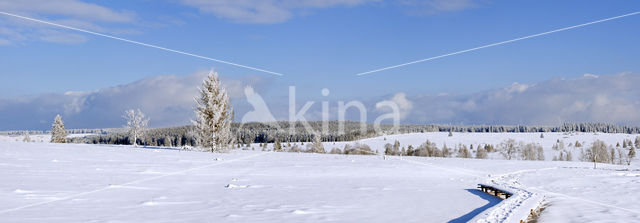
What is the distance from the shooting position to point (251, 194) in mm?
17094

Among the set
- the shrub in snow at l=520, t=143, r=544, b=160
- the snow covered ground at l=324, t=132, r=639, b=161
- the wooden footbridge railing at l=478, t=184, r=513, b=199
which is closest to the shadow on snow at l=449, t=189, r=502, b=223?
the wooden footbridge railing at l=478, t=184, r=513, b=199

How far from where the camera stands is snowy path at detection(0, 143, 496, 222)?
12.4 m

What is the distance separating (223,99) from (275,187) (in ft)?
71.7

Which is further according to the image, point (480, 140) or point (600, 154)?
point (480, 140)

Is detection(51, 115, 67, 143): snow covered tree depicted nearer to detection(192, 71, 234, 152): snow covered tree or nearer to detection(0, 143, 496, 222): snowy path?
detection(192, 71, 234, 152): snow covered tree

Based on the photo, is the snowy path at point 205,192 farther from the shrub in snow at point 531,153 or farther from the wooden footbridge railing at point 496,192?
the shrub in snow at point 531,153

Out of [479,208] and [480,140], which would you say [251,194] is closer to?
[479,208]

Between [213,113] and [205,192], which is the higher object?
[213,113]

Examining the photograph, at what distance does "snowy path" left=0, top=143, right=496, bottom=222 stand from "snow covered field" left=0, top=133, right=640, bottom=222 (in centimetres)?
3

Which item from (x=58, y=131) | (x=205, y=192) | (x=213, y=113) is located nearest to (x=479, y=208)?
(x=205, y=192)

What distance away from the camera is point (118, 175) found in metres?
20.6

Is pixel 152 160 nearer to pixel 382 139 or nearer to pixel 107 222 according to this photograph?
pixel 107 222

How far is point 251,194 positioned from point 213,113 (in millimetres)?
24009

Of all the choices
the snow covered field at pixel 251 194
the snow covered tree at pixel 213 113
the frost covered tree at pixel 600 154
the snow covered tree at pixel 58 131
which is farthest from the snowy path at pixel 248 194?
the frost covered tree at pixel 600 154
